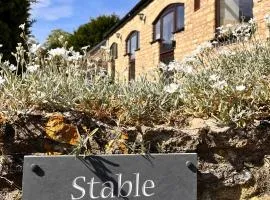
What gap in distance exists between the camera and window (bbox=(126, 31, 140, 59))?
702 inches

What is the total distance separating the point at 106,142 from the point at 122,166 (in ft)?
0.61

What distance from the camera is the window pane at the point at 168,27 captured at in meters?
13.9

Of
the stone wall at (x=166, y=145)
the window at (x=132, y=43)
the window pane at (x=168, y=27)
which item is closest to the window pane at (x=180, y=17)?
the window pane at (x=168, y=27)

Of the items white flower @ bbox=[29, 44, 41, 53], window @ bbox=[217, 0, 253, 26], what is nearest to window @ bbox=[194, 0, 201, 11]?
window @ bbox=[217, 0, 253, 26]

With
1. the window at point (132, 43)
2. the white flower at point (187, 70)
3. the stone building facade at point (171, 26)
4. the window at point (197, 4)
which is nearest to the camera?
the white flower at point (187, 70)

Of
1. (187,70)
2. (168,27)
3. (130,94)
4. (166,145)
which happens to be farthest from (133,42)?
(166,145)

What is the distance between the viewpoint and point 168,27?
47.0ft

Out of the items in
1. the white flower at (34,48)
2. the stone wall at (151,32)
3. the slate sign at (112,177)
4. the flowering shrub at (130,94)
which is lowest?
the slate sign at (112,177)

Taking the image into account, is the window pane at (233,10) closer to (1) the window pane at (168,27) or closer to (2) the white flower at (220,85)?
(1) the window pane at (168,27)

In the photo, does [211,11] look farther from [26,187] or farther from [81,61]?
[26,187]

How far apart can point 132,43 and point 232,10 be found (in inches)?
363

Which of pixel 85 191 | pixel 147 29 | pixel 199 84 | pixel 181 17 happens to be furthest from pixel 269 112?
pixel 147 29

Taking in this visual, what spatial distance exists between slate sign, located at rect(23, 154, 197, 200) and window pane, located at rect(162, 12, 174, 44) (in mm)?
11420

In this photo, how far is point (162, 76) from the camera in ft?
10.9
